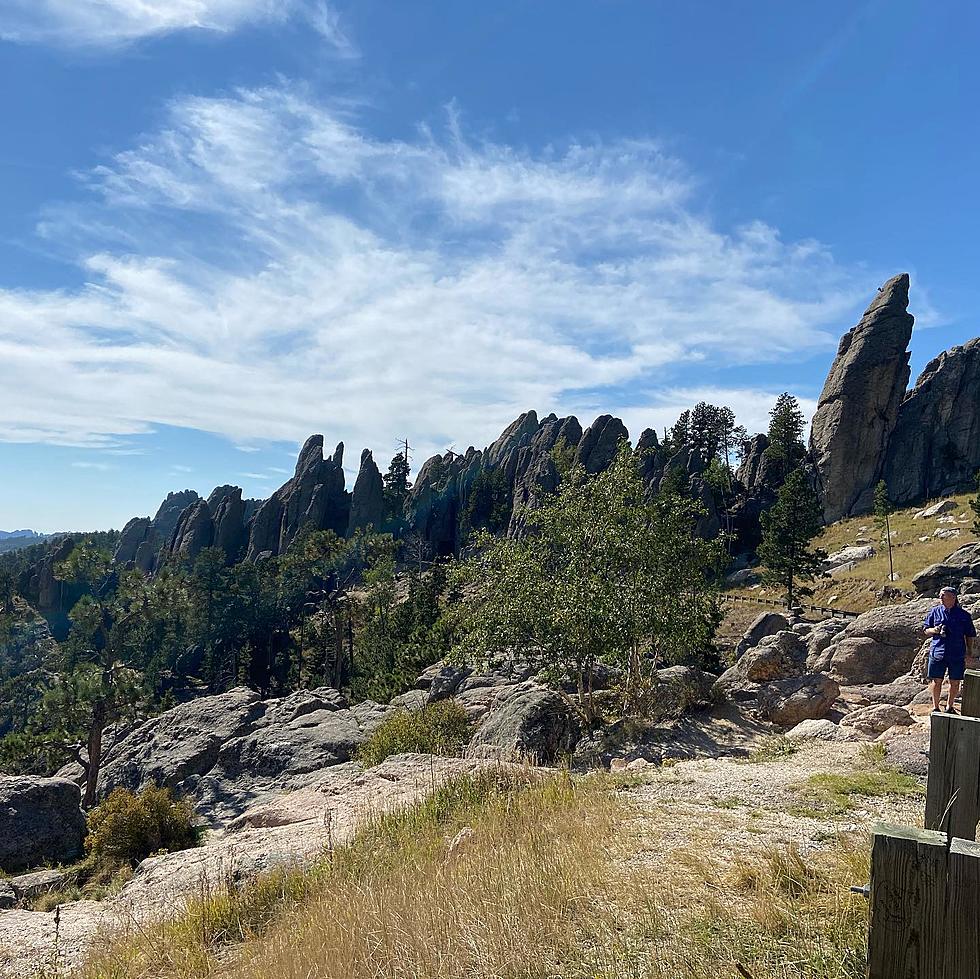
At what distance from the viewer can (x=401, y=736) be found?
18.0 meters

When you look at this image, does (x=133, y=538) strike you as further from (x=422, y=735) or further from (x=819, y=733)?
(x=819, y=733)

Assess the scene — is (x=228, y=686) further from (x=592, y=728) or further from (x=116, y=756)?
(x=592, y=728)

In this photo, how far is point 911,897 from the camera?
2.03 m

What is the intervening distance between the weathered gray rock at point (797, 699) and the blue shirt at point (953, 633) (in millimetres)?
6234

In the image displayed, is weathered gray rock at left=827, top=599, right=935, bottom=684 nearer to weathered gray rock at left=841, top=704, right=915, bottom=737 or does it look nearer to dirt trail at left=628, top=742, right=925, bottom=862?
weathered gray rock at left=841, top=704, right=915, bottom=737

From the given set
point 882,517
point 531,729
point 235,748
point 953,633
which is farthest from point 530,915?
point 882,517

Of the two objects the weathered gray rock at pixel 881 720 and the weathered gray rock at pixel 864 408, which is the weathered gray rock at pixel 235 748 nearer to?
the weathered gray rock at pixel 881 720

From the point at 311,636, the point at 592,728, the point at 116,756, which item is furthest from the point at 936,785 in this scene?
the point at 311,636

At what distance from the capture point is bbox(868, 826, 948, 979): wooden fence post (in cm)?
200

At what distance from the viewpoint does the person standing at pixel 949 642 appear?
10.4 meters

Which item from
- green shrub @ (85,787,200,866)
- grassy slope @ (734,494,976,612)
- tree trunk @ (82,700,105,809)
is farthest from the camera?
grassy slope @ (734,494,976,612)

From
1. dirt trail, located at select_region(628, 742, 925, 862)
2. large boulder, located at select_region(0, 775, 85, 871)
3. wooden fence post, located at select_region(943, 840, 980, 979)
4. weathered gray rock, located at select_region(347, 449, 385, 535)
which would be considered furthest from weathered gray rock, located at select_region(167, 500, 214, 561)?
wooden fence post, located at select_region(943, 840, 980, 979)

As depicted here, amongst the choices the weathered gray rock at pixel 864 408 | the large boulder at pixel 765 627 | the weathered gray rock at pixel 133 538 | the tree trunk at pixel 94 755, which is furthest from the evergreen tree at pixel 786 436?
the weathered gray rock at pixel 133 538

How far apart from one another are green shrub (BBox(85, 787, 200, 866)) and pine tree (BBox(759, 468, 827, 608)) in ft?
135
